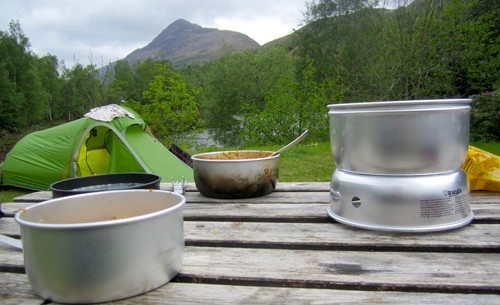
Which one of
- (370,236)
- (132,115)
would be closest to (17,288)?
(370,236)

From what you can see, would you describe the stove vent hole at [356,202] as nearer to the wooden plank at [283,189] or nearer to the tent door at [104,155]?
the wooden plank at [283,189]

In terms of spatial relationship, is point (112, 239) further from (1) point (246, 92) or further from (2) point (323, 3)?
(2) point (323, 3)

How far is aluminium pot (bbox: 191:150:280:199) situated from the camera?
44.7 inches

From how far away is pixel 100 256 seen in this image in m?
0.54

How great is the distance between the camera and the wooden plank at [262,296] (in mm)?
537

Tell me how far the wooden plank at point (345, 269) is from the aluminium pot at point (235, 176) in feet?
1.34

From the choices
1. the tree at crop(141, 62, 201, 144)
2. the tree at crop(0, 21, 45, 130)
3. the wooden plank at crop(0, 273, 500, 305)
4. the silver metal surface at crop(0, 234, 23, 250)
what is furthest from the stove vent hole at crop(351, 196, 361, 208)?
the tree at crop(0, 21, 45, 130)

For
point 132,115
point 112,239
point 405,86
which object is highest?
point 405,86

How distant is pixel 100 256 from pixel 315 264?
1.25 feet

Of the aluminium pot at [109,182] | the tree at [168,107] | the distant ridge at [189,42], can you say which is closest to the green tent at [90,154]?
the tree at [168,107]

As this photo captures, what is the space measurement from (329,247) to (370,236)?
111 millimetres

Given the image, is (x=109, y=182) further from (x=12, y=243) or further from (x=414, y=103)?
(x=414, y=103)

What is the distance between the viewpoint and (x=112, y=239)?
0.54 metres

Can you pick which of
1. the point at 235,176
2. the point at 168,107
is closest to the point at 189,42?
the point at 168,107
